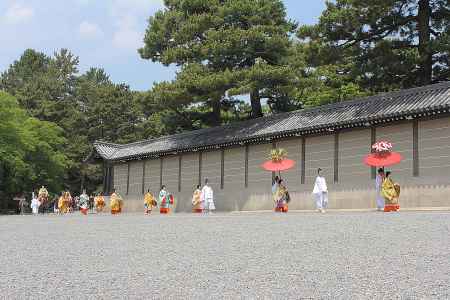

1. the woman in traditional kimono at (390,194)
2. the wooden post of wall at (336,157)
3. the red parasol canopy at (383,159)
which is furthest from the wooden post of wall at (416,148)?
the wooden post of wall at (336,157)

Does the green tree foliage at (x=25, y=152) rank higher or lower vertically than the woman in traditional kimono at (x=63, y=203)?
higher

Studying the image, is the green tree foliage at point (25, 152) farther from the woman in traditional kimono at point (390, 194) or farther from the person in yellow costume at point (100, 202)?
the woman in traditional kimono at point (390, 194)

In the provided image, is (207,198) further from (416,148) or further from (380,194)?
(416,148)

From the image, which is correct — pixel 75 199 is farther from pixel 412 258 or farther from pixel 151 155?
pixel 412 258

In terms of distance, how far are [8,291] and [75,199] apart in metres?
51.1

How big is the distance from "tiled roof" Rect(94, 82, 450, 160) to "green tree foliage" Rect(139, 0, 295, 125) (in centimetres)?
187

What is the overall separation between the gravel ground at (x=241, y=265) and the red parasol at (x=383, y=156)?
30.2 ft

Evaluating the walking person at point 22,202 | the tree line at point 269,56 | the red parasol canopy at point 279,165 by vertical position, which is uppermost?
the tree line at point 269,56

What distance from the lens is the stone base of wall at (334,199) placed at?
20.1 meters

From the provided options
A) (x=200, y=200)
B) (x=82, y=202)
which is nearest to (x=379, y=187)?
(x=200, y=200)

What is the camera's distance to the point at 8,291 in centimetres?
605

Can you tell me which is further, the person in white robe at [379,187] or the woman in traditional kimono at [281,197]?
the woman in traditional kimono at [281,197]

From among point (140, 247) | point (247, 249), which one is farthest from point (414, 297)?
point (140, 247)

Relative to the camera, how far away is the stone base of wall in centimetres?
2012
